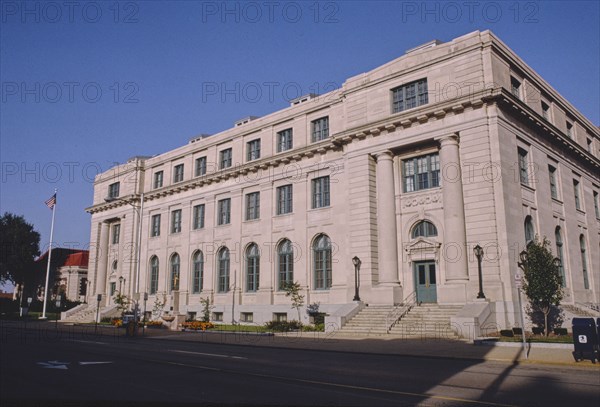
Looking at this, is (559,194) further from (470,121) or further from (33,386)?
(33,386)

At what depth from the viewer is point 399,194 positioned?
33.5 metres

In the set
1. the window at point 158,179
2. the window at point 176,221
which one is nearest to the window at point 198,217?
the window at point 176,221

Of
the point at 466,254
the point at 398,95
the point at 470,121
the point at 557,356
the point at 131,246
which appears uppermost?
the point at 398,95

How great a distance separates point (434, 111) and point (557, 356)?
17215 mm

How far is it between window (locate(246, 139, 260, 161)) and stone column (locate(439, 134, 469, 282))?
62.0ft

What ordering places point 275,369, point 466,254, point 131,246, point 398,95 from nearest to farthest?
1. point 275,369
2. point 466,254
3. point 398,95
4. point 131,246

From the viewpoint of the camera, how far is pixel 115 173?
5975 cm

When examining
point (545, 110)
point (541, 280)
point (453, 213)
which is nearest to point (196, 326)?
point (453, 213)

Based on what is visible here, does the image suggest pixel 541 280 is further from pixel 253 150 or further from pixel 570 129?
pixel 253 150

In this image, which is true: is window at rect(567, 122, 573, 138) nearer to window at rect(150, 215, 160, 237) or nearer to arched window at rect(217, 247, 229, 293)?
arched window at rect(217, 247, 229, 293)

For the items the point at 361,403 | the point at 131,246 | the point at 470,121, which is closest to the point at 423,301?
the point at 470,121

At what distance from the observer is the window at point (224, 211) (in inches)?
1821

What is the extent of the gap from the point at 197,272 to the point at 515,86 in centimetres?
3137

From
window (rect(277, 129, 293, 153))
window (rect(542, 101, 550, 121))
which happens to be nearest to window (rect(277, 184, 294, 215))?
window (rect(277, 129, 293, 153))
